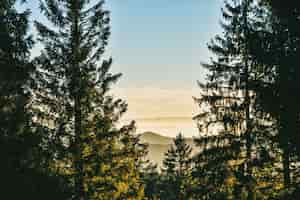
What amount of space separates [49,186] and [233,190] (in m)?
11.1

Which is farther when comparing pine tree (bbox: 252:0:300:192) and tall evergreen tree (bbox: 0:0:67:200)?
tall evergreen tree (bbox: 0:0:67:200)

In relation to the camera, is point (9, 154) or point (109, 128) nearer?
point (9, 154)

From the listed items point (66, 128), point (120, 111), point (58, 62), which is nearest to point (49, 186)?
point (66, 128)

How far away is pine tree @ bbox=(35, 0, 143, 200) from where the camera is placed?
69.2 ft

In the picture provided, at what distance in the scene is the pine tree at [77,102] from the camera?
69.2ft

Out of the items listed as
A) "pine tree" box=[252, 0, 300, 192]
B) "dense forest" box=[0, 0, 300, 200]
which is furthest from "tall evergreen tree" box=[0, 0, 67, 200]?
"pine tree" box=[252, 0, 300, 192]

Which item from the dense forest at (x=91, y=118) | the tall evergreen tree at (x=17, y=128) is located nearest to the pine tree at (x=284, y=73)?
the dense forest at (x=91, y=118)

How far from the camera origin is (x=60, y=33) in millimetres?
21844

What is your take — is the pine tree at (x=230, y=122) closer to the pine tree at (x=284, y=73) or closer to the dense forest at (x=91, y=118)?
the dense forest at (x=91, y=118)

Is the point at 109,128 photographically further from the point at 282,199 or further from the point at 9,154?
the point at 282,199

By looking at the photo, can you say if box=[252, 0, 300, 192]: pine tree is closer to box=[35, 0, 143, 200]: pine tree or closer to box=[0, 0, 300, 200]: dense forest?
box=[0, 0, 300, 200]: dense forest

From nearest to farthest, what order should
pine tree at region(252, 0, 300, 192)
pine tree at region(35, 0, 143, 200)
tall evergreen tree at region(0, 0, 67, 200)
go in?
pine tree at region(252, 0, 300, 192) → tall evergreen tree at region(0, 0, 67, 200) → pine tree at region(35, 0, 143, 200)

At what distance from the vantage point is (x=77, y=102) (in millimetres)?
21391

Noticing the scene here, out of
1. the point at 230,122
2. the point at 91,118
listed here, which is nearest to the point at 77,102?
the point at 91,118
